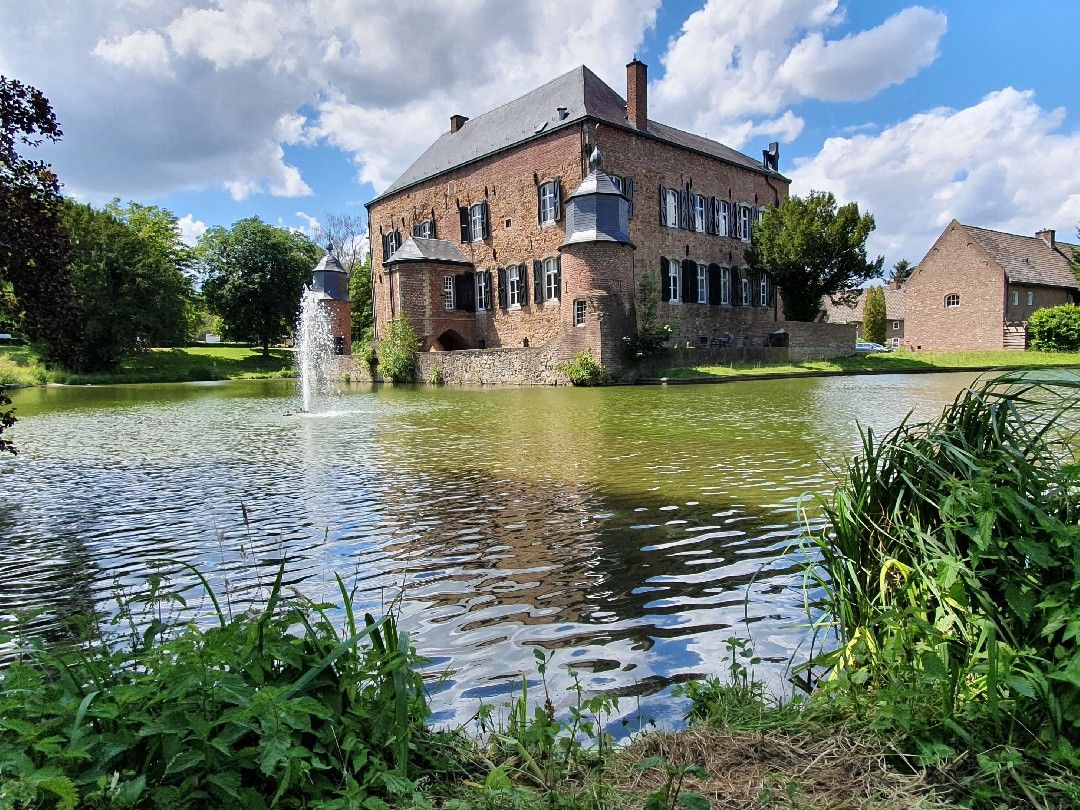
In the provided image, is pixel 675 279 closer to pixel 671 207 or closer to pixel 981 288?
pixel 671 207

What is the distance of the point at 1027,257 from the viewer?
45344 mm

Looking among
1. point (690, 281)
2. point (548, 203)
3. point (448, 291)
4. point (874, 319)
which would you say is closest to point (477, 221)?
point (448, 291)

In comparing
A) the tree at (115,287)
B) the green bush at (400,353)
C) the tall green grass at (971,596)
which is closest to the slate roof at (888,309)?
the green bush at (400,353)

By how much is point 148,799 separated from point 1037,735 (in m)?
2.49

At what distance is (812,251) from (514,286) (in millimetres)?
14653

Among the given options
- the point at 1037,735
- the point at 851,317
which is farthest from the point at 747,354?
the point at 851,317

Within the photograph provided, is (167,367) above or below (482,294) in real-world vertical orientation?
below

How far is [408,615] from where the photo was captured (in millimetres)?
4062

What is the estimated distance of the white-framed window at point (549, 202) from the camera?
1264 inches

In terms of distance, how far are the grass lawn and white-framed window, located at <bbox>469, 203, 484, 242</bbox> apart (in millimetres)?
13445

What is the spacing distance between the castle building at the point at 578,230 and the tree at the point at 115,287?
16825 millimetres

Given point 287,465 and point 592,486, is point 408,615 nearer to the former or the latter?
point 592,486

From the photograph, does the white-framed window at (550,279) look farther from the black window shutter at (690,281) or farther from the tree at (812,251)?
the tree at (812,251)

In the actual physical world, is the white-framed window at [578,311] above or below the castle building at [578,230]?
below
